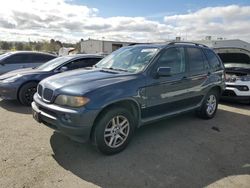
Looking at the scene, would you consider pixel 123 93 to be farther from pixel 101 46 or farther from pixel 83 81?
pixel 101 46

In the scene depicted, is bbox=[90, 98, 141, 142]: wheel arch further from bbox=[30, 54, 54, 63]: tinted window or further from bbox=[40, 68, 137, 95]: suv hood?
bbox=[30, 54, 54, 63]: tinted window

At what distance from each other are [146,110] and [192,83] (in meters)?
1.48

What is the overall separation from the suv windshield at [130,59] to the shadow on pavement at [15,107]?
2617 mm

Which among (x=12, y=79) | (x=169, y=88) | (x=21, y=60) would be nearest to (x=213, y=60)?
(x=169, y=88)

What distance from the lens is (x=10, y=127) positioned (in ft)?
16.0

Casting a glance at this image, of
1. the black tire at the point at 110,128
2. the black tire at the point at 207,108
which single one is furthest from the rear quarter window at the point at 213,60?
the black tire at the point at 110,128

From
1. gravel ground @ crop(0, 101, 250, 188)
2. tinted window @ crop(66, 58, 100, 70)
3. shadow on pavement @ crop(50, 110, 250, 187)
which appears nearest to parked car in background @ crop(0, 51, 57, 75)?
tinted window @ crop(66, 58, 100, 70)

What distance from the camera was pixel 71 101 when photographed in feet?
11.0

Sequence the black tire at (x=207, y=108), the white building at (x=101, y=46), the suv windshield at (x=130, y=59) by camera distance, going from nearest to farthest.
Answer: the suv windshield at (x=130, y=59)
the black tire at (x=207, y=108)
the white building at (x=101, y=46)

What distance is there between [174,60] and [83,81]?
1.98 metres

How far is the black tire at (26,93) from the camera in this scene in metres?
6.47

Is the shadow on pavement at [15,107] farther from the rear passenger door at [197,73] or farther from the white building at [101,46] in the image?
the white building at [101,46]

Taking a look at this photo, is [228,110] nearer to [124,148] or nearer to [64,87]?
[124,148]

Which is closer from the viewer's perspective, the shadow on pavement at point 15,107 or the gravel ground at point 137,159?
the gravel ground at point 137,159
